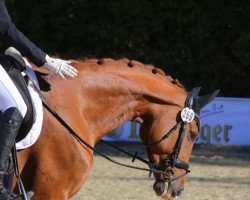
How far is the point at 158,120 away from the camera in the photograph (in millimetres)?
5262

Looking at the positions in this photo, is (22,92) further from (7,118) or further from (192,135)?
(192,135)

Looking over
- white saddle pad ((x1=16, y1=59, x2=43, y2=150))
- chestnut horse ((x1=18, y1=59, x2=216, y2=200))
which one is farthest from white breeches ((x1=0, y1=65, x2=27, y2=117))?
chestnut horse ((x1=18, y1=59, x2=216, y2=200))

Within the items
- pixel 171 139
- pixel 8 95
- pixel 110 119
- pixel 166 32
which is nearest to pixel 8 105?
pixel 8 95

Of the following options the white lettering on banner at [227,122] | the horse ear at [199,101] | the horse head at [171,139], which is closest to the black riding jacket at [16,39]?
the horse head at [171,139]

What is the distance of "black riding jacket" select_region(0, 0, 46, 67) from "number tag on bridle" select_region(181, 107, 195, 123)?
1.19 meters

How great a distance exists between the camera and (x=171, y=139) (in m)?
5.27

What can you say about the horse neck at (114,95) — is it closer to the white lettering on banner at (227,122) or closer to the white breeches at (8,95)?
the white breeches at (8,95)

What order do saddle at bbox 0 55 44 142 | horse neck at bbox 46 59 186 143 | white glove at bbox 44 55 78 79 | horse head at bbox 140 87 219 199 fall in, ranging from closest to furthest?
saddle at bbox 0 55 44 142
white glove at bbox 44 55 78 79
horse neck at bbox 46 59 186 143
horse head at bbox 140 87 219 199

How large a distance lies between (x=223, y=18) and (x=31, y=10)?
466cm

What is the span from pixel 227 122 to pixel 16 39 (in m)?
9.94

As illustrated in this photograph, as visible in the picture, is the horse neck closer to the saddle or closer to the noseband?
the noseband

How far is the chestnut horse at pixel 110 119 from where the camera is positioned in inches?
189

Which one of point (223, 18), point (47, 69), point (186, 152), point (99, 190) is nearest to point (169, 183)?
point (186, 152)

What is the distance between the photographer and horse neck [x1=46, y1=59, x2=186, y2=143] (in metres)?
5.13
